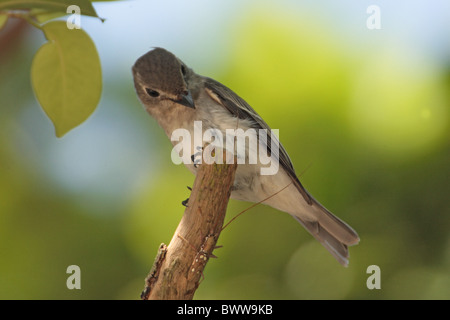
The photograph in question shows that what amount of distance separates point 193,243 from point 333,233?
1510 millimetres

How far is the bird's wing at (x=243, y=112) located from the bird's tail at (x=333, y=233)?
0.17 m

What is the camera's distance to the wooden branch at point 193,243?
1.74 m

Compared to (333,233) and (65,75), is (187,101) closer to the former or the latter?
(333,233)

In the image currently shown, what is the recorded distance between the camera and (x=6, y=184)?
3.30 m

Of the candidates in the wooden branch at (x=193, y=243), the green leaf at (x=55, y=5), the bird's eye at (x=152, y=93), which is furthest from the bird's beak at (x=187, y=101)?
the green leaf at (x=55, y=5)

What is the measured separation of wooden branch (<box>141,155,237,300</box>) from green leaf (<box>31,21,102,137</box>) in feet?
3.05

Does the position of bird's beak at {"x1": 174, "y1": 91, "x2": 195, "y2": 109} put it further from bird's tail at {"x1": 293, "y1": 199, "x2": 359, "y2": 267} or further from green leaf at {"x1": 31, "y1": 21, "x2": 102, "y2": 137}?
green leaf at {"x1": 31, "y1": 21, "x2": 102, "y2": 137}

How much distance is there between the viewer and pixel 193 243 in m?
1.81

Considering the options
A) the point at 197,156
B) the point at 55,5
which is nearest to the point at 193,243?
the point at 197,156

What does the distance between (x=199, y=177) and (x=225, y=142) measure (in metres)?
0.61

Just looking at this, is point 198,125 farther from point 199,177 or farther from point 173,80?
point 199,177

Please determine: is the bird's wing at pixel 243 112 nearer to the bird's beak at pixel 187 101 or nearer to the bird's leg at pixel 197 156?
the bird's beak at pixel 187 101

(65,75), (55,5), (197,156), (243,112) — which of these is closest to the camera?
(55,5)

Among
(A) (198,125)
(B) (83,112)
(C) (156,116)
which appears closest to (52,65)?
(B) (83,112)
